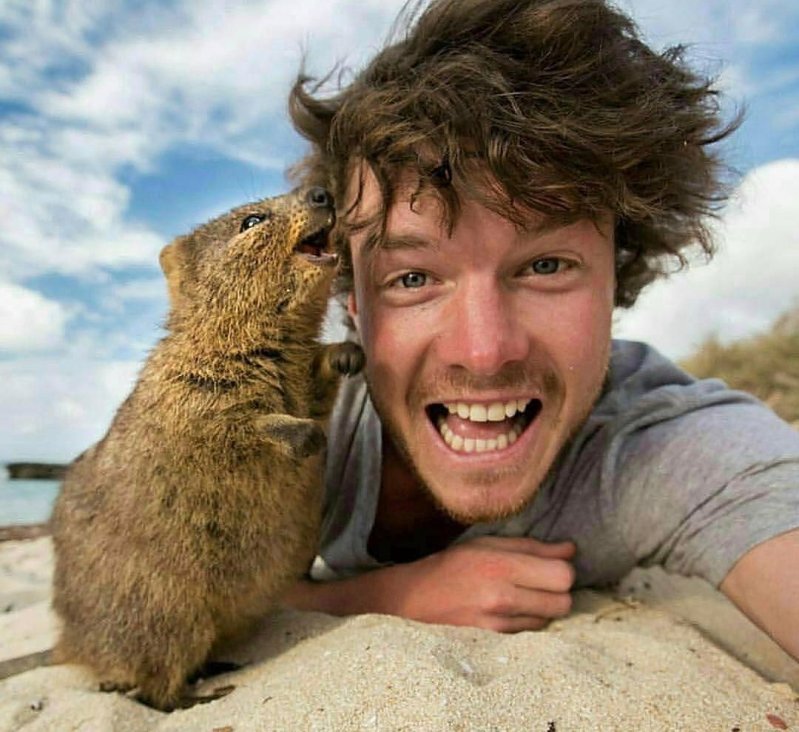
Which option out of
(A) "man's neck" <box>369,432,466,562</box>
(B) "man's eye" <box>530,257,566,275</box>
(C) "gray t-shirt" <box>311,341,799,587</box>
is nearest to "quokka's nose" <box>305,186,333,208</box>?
(B) "man's eye" <box>530,257,566,275</box>

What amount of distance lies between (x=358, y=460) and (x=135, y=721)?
1443mm

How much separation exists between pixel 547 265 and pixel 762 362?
857cm

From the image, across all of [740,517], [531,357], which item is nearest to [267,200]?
[531,357]

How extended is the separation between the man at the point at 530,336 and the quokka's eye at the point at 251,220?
12.7 inches

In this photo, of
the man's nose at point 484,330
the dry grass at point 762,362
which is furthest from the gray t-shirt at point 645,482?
the dry grass at point 762,362

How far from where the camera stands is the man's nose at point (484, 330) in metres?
2.48

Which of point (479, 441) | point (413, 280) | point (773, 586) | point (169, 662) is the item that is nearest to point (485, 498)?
point (479, 441)

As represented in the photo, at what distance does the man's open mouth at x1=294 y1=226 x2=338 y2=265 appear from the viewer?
268 cm

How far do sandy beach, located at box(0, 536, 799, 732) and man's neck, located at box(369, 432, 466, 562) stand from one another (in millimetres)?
595

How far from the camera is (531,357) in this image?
8.56 feet

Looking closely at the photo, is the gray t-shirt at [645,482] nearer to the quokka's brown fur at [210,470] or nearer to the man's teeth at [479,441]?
the man's teeth at [479,441]

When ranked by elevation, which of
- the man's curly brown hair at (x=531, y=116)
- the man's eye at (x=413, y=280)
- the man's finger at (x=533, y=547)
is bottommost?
the man's finger at (x=533, y=547)

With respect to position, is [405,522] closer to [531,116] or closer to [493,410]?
[493,410]

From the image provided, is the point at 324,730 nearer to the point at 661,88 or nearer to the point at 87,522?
the point at 87,522
